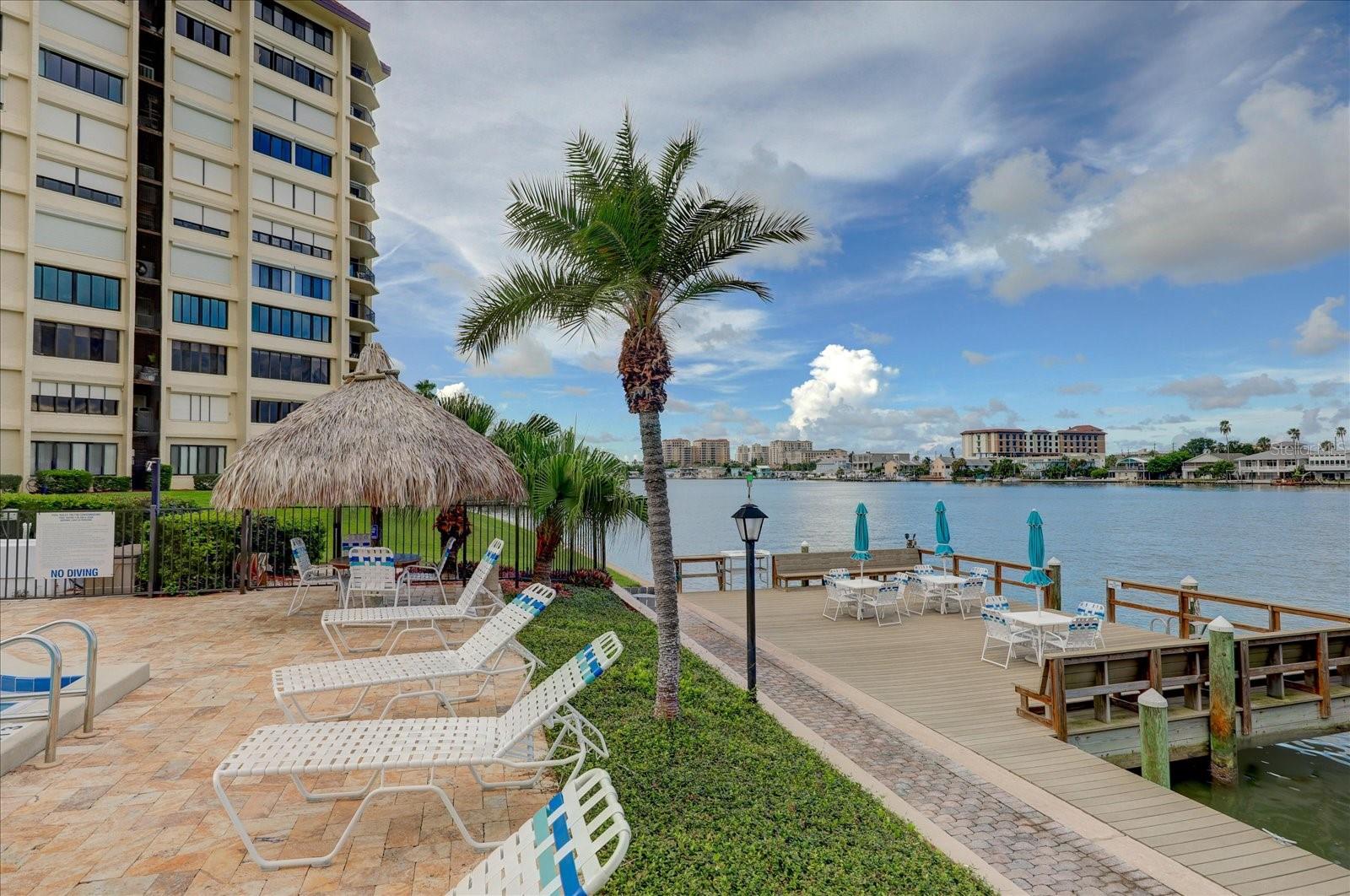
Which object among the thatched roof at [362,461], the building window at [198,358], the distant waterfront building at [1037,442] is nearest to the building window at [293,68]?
the building window at [198,358]

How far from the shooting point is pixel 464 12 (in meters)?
15.8

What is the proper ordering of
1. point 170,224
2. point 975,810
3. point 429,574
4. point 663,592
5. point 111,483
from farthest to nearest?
point 170,224 → point 111,483 → point 429,574 → point 663,592 → point 975,810

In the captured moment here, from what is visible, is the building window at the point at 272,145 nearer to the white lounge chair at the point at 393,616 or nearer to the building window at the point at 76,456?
the building window at the point at 76,456

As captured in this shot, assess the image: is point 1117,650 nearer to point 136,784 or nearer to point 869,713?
point 869,713

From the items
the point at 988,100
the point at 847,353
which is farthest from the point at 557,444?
the point at 847,353

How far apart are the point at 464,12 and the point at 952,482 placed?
135468 mm

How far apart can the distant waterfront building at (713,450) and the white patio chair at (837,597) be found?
208 feet

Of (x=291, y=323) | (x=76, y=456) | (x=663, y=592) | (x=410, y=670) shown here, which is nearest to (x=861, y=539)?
(x=663, y=592)

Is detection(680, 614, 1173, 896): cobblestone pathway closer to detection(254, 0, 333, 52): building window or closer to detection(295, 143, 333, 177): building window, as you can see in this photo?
detection(295, 143, 333, 177): building window

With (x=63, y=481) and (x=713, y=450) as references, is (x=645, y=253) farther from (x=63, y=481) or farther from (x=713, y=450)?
(x=713, y=450)

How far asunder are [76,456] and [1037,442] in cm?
15886

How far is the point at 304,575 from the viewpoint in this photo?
10805mm

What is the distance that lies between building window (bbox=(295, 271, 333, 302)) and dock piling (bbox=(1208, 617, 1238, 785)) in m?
41.4

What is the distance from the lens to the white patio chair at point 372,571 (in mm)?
9719
